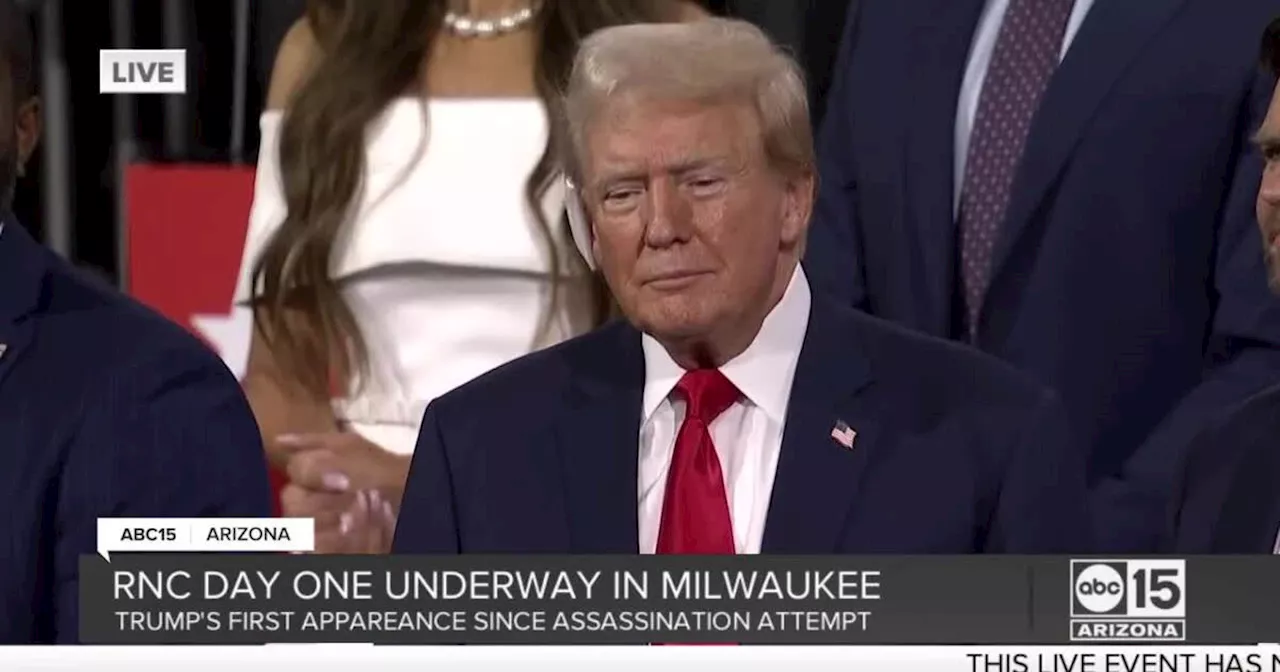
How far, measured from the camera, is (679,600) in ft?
9.36

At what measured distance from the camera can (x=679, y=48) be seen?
2805mm

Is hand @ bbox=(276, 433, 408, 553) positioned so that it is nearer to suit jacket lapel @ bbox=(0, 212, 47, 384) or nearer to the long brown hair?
the long brown hair

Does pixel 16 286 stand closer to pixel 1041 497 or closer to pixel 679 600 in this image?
pixel 679 600

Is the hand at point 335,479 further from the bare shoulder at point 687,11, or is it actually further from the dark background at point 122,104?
the bare shoulder at point 687,11

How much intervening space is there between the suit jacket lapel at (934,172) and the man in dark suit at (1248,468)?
299mm

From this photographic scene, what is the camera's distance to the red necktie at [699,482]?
2.86 m

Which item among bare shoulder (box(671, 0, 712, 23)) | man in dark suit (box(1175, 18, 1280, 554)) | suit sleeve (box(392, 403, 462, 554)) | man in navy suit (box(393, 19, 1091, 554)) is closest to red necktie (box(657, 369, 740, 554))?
man in navy suit (box(393, 19, 1091, 554))

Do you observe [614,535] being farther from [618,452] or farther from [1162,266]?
[1162,266]

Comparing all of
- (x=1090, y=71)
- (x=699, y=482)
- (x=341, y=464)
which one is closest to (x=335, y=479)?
A: (x=341, y=464)

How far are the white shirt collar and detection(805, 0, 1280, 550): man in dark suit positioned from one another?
0.04 metres

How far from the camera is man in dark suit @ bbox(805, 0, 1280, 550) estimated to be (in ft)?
9.49

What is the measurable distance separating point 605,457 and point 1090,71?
0.62 m

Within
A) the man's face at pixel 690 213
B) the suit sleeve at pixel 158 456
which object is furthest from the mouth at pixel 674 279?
the suit sleeve at pixel 158 456

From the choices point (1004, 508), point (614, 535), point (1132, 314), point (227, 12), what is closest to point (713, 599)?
point (614, 535)
